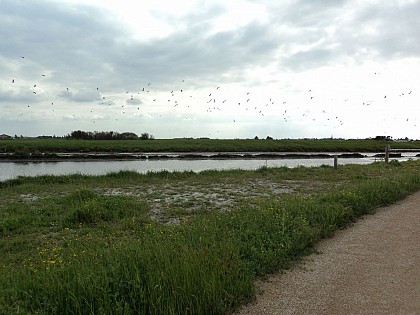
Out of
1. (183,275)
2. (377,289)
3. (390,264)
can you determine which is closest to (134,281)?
(183,275)

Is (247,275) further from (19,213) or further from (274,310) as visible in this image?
(19,213)

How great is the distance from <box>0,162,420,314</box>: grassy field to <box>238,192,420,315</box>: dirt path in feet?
1.07

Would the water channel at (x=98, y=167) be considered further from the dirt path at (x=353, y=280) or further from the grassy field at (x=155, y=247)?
the dirt path at (x=353, y=280)

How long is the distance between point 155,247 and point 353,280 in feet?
10.4

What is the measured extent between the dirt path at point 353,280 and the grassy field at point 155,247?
0.33 m

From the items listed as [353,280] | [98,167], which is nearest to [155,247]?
[353,280]

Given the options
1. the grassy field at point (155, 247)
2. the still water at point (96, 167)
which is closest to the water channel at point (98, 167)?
the still water at point (96, 167)

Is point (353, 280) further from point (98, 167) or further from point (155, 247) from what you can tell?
point (98, 167)

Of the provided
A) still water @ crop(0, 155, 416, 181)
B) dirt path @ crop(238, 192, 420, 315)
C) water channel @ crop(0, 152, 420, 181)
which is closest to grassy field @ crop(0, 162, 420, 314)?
dirt path @ crop(238, 192, 420, 315)

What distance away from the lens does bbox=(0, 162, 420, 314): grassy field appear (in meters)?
4.31

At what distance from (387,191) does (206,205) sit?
6.31 m

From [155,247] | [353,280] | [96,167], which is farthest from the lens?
[96,167]

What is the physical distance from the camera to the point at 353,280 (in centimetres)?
Answer: 531

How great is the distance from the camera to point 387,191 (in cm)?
1199
